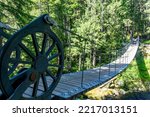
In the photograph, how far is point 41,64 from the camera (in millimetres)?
3115

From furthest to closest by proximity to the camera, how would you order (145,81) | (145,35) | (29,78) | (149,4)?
(145,35), (149,4), (145,81), (29,78)

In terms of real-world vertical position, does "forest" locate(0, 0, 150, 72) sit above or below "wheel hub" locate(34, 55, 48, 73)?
above

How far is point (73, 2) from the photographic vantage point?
2141 centimetres

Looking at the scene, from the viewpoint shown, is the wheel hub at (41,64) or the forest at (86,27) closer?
the wheel hub at (41,64)

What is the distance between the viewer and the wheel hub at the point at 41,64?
10.1ft

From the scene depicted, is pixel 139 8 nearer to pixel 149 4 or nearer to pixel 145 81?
pixel 149 4

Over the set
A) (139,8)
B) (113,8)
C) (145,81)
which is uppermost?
(139,8)

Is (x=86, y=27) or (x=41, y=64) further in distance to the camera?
(x=86, y=27)

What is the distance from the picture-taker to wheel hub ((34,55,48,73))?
3067 millimetres

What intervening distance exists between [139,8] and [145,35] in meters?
3.91

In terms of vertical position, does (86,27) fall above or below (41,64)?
above

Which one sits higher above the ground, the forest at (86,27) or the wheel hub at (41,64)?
the forest at (86,27)

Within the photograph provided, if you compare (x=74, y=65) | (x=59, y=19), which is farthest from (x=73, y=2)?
(x=74, y=65)

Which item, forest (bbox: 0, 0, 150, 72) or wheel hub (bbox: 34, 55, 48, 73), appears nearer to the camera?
wheel hub (bbox: 34, 55, 48, 73)
